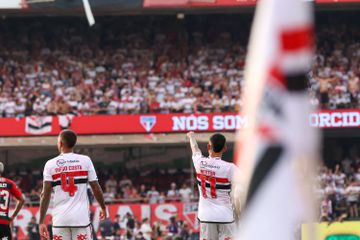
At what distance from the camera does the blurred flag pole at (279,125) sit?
3268mm

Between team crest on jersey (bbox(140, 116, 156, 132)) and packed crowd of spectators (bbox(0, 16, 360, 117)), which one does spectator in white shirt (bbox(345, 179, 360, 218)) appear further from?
team crest on jersey (bbox(140, 116, 156, 132))

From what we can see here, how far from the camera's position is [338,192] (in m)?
27.1

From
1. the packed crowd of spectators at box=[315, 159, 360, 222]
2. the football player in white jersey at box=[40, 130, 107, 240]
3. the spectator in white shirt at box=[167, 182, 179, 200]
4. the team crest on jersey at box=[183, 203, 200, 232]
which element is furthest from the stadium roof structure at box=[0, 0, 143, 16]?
the football player in white jersey at box=[40, 130, 107, 240]

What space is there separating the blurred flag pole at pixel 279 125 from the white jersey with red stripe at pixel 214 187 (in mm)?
7413

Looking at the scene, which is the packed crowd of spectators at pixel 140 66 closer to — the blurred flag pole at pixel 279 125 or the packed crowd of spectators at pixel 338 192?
the packed crowd of spectators at pixel 338 192

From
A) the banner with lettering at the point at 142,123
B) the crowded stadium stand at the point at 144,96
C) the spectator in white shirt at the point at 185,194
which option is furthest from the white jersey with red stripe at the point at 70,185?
the banner with lettering at the point at 142,123

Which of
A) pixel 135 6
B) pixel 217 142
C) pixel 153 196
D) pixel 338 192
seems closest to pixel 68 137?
pixel 217 142

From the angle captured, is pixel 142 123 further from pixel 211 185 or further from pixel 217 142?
pixel 217 142

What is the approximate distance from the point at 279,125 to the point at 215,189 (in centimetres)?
779

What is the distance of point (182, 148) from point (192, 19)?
587cm

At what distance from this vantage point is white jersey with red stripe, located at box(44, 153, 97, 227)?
10.2 m

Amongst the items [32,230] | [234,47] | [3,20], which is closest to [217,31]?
[234,47]

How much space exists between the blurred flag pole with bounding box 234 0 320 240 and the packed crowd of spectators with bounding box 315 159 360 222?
21054 millimetres

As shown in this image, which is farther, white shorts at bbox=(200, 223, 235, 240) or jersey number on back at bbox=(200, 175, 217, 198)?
white shorts at bbox=(200, 223, 235, 240)
